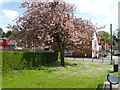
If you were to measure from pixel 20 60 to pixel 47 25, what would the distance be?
15.2 feet

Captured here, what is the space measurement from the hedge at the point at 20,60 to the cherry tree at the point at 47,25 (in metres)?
1.71

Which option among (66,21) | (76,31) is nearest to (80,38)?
(76,31)

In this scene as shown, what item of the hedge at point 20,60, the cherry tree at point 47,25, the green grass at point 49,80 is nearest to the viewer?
the green grass at point 49,80

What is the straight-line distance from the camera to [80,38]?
1736 cm

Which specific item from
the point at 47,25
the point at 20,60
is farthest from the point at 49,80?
the point at 47,25

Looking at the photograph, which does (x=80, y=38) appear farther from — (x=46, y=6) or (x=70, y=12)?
(x=46, y=6)

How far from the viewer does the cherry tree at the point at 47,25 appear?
15.1m

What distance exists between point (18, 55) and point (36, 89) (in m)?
6.26

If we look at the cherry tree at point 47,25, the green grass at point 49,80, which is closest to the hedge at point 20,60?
the green grass at point 49,80

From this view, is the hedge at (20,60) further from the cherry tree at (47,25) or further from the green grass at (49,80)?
the cherry tree at (47,25)

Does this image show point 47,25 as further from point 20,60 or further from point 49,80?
point 49,80

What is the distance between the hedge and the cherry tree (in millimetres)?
1710

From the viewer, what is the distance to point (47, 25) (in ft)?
49.5

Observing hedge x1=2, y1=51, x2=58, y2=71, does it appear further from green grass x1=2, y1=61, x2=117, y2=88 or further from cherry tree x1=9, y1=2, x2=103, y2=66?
cherry tree x1=9, y1=2, x2=103, y2=66
